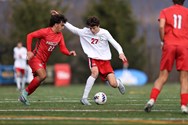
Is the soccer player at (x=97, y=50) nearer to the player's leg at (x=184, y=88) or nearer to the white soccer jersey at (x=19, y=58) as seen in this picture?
the player's leg at (x=184, y=88)

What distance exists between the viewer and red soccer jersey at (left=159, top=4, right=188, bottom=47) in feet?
38.9

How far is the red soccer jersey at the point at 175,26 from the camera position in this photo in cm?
1187

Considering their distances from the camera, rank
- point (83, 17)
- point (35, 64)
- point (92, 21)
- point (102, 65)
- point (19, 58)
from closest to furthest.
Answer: point (92, 21)
point (35, 64)
point (102, 65)
point (19, 58)
point (83, 17)

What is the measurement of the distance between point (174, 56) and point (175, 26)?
0.53 meters

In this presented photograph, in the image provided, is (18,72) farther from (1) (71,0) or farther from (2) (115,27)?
(1) (71,0)

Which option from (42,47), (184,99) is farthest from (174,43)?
(42,47)

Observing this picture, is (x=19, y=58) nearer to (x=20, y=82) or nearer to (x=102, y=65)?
(x=20, y=82)

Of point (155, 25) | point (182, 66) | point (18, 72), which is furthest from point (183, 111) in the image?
point (155, 25)

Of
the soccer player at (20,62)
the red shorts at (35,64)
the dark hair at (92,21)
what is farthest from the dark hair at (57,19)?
the soccer player at (20,62)

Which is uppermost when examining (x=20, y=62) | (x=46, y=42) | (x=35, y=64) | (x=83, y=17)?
(x=46, y=42)

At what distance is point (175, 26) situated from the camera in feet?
39.0

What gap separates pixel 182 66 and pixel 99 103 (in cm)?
295

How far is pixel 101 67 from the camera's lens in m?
15.1

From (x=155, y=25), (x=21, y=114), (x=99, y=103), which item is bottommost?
(x=155, y=25)
